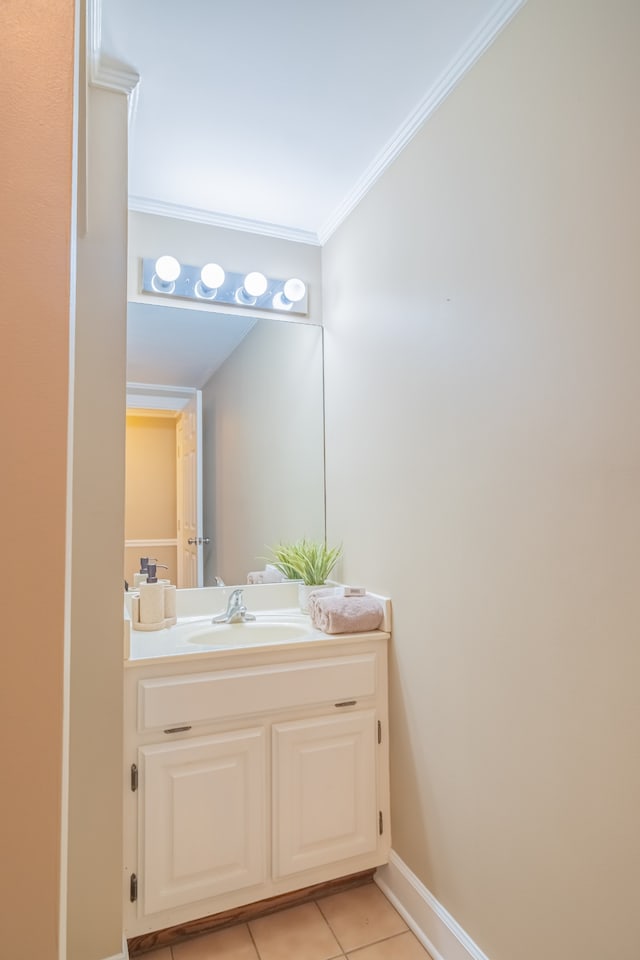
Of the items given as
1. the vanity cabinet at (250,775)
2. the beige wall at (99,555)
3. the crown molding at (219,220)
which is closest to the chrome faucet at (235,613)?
the vanity cabinet at (250,775)

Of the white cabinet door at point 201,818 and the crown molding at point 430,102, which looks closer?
the crown molding at point 430,102

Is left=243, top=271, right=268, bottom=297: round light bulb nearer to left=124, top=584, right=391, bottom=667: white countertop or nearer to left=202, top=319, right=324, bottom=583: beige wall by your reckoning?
left=202, top=319, right=324, bottom=583: beige wall

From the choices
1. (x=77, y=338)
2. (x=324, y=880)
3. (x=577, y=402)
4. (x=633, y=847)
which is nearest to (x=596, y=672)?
(x=633, y=847)

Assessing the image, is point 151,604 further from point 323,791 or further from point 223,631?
point 323,791

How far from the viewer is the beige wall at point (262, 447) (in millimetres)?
2348

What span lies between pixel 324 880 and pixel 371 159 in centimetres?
248

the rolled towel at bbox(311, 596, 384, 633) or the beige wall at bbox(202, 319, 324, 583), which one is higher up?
the beige wall at bbox(202, 319, 324, 583)

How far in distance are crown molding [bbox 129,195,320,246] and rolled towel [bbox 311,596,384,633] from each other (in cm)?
160

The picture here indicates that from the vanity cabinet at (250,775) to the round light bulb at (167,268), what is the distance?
1490 millimetres

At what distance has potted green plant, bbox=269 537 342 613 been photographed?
223 cm

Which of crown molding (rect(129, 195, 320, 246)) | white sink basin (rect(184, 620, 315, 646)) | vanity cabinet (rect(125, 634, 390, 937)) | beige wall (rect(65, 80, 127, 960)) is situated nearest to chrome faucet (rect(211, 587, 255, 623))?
white sink basin (rect(184, 620, 315, 646))

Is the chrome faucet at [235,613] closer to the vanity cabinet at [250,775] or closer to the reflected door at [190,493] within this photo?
the reflected door at [190,493]

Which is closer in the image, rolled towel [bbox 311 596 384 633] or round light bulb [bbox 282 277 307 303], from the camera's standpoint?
rolled towel [bbox 311 596 384 633]

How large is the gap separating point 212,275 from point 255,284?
19 centimetres
